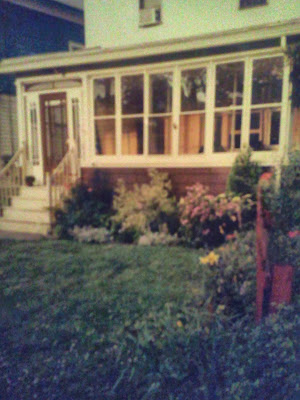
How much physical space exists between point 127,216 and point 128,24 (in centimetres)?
653

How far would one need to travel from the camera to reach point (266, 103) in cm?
596

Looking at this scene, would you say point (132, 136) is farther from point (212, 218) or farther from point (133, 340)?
point (133, 340)

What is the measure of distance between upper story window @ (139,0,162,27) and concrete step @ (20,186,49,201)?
5713 millimetres

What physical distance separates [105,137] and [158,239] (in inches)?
133

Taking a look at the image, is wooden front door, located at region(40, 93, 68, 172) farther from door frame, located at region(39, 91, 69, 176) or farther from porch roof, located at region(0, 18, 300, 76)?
porch roof, located at region(0, 18, 300, 76)

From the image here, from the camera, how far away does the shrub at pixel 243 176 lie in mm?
5453

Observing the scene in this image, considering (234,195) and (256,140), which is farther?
(256,140)

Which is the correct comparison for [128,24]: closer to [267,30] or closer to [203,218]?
[267,30]

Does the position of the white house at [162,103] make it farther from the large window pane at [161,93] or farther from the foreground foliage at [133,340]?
the foreground foliage at [133,340]

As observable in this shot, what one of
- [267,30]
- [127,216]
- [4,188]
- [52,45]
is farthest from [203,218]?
[52,45]

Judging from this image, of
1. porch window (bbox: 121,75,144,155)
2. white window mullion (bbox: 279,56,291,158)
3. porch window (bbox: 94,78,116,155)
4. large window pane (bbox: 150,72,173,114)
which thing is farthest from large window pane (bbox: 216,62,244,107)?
porch window (bbox: 94,78,116,155)

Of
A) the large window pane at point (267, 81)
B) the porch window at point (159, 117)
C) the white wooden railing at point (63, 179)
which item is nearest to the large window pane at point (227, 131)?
the large window pane at point (267, 81)

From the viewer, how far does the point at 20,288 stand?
3.61 meters

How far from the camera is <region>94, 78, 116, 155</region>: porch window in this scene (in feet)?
24.1
